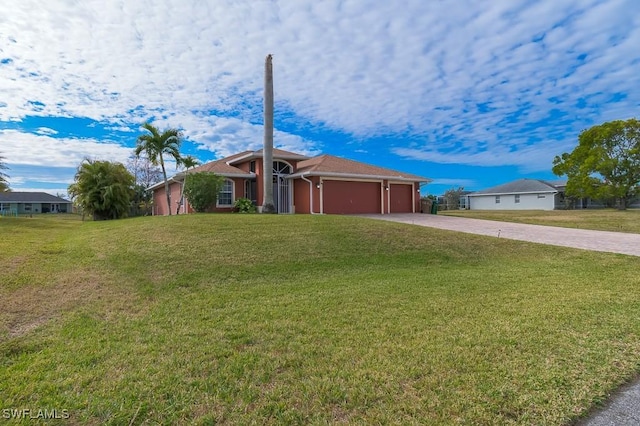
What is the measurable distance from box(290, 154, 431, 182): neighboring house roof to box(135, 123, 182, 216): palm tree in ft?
25.0

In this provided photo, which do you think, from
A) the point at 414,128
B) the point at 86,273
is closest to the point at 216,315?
the point at 86,273

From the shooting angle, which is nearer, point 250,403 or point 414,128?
point 250,403

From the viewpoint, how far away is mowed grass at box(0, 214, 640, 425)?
8.89ft

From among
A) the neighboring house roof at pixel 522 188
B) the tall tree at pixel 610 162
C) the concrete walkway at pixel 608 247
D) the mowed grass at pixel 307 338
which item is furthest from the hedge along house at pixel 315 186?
the neighboring house roof at pixel 522 188

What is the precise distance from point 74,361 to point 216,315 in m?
1.76

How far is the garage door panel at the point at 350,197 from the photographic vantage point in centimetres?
2030

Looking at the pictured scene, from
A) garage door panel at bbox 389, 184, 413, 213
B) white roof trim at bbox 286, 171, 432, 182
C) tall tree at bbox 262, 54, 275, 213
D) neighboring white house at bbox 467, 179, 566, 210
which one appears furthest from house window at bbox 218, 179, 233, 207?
neighboring white house at bbox 467, 179, 566, 210

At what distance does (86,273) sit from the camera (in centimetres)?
712

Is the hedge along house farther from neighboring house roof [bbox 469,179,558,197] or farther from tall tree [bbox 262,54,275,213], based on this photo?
neighboring house roof [bbox 469,179,558,197]

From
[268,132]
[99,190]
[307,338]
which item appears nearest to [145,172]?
[99,190]

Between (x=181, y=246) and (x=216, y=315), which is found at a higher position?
(x=181, y=246)

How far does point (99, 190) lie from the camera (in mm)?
21828

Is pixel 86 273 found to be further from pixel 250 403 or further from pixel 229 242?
pixel 250 403

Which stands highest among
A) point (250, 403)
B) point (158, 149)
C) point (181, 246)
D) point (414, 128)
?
point (414, 128)
